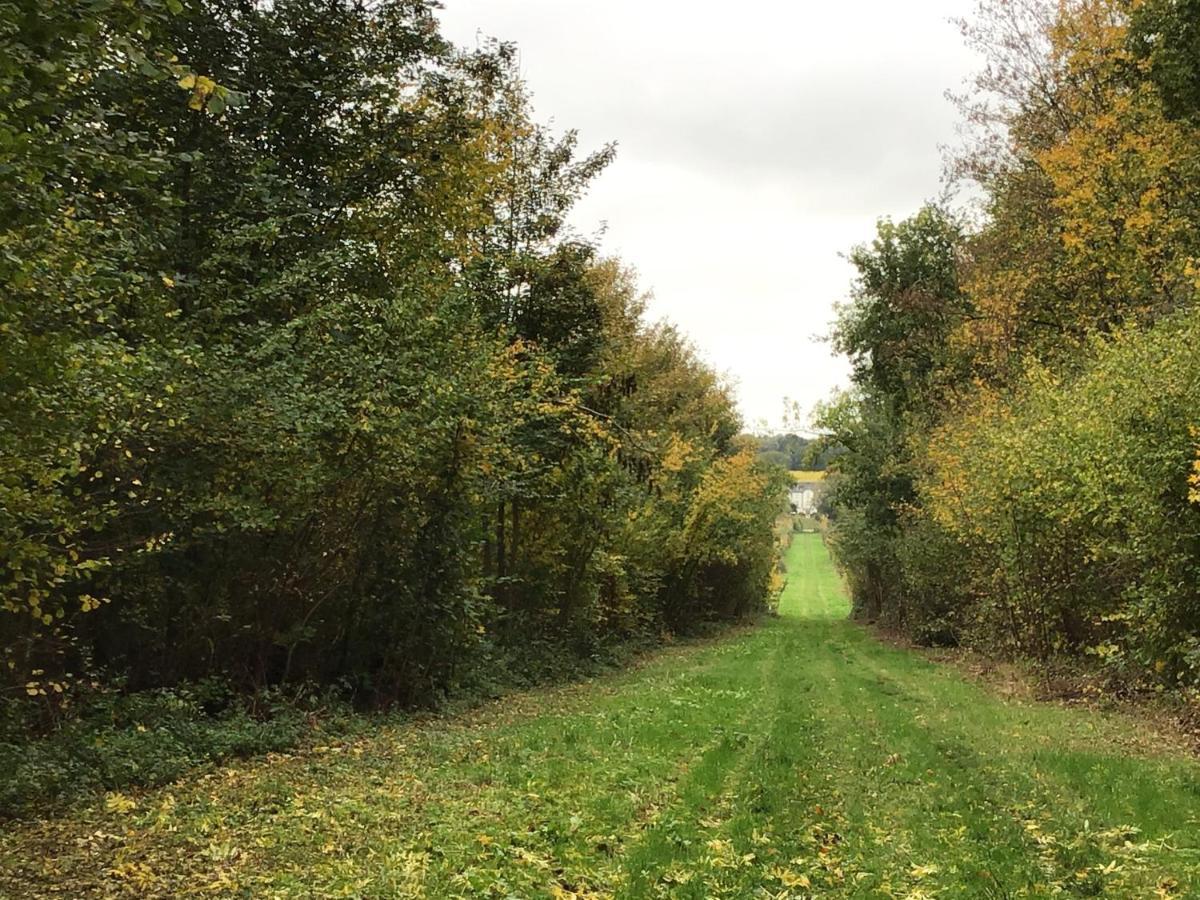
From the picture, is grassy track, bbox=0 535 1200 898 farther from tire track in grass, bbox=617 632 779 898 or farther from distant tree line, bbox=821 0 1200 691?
distant tree line, bbox=821 0 1200 691

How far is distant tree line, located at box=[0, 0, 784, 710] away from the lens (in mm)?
5820

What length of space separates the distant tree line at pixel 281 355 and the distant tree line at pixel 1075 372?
8.13 meters

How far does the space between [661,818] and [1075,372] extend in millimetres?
16665

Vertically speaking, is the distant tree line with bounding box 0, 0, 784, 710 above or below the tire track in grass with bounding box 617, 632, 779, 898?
above

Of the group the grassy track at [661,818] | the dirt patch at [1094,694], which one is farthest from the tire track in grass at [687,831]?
the dirt patch at [1094,694]

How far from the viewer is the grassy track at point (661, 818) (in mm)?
5637

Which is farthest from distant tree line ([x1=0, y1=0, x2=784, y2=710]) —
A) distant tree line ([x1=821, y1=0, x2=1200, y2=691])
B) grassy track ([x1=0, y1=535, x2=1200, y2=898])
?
distant tree line ([x1=821, y1=0, x2=1200, y2=691])

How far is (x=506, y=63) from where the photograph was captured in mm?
18609

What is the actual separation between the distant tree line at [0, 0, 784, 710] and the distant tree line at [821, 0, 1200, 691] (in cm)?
813

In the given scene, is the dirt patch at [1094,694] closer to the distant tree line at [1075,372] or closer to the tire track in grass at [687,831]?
the distant tree line at [1075,372]

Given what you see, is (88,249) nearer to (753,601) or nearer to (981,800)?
(981,800)

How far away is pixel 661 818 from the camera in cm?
727

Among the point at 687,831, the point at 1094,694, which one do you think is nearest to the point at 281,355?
the point at 687,831

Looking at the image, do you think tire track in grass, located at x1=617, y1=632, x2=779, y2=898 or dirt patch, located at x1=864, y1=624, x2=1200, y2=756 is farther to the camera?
dirt patch, located at x1=864, y1=624, x2=1200, y2=756
